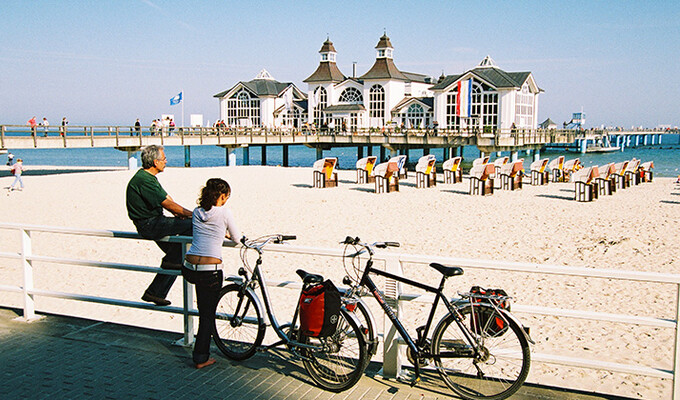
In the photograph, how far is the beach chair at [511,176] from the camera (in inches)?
973

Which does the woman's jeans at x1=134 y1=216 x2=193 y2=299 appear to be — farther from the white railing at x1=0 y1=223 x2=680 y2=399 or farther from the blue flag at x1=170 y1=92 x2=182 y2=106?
the blue flag at x1=170 y1=92 x2=182 y2=106

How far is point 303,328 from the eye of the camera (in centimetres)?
402

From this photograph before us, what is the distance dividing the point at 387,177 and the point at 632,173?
1253cm

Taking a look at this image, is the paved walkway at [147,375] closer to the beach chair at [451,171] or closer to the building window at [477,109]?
the beach chair at [451,171]

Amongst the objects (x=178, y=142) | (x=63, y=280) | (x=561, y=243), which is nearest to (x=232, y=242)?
(x=63, y=280)

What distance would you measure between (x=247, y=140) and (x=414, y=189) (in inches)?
900

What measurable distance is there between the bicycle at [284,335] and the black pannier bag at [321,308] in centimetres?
7

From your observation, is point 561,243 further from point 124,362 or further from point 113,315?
point 124,362

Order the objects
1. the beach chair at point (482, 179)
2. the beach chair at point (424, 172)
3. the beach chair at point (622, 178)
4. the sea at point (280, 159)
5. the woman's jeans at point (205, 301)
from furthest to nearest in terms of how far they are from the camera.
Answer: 1. the sea at point (280, 159)
2. the beach chair at point (622, 178)
3. the beach chair at point (424, 172)
4. the beach chair at point (482, 179)
5. the woman's jeans at point (205, 301)

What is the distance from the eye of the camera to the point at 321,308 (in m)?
3.88

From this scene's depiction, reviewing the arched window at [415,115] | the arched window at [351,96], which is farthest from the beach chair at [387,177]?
the arched window at [351,96]

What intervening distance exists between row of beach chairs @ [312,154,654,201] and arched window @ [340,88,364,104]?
31117 mm

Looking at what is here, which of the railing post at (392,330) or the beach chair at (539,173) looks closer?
the railing post at (392,330)

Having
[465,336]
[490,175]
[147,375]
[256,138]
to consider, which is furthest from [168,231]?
[256,138]
